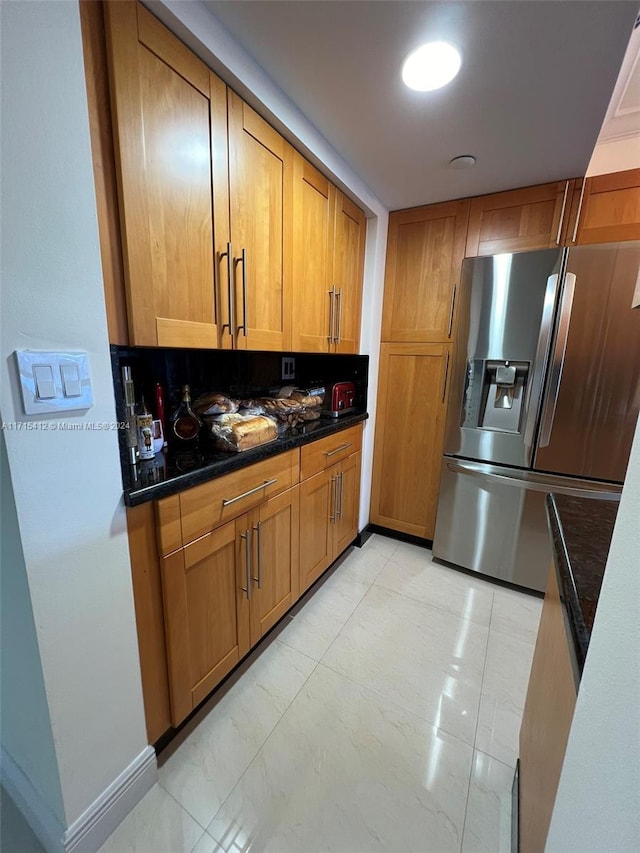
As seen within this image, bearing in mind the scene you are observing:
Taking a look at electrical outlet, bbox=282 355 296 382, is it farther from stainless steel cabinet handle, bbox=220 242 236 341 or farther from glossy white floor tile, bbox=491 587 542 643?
glossy white floor tile, bbox=491 587 542 643

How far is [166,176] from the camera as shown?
0.92 m

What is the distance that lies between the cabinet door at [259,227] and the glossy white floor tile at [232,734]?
52.3 inches

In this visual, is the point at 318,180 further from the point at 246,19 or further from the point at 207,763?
the point at 207,763

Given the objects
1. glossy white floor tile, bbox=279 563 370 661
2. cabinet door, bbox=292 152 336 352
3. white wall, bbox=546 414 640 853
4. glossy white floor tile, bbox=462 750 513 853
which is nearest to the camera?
white wall, bbox=546 414 640 853

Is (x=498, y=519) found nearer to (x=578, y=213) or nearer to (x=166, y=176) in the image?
(x=578, y=213)

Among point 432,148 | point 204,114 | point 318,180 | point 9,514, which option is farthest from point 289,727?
point 432,148

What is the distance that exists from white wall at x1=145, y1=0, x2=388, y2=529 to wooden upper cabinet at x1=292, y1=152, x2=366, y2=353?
0.06m

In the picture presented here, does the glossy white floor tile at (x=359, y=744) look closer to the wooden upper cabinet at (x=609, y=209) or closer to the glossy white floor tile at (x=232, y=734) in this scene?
the glossy white floor tile at (x=232, y=734)

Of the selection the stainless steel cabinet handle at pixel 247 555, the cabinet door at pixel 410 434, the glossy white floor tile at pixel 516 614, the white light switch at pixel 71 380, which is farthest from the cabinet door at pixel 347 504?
the white light switch at pixel 71 380

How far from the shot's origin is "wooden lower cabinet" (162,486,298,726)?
1.05 meters

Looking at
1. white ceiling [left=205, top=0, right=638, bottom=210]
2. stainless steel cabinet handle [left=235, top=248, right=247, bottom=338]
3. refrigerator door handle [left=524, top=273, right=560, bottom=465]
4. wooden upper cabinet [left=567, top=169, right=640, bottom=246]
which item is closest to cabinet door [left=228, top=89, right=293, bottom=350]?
stainless steel cabinet handle [left=235, top=248, right=247, bottom=338]

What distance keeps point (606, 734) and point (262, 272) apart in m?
1.40

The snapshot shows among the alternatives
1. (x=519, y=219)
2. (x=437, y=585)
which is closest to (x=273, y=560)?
(x=437, y=585)

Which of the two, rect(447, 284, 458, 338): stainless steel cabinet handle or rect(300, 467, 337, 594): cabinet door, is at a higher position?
rect(447, 284, 458, 338): stainless steel cabinet handle
